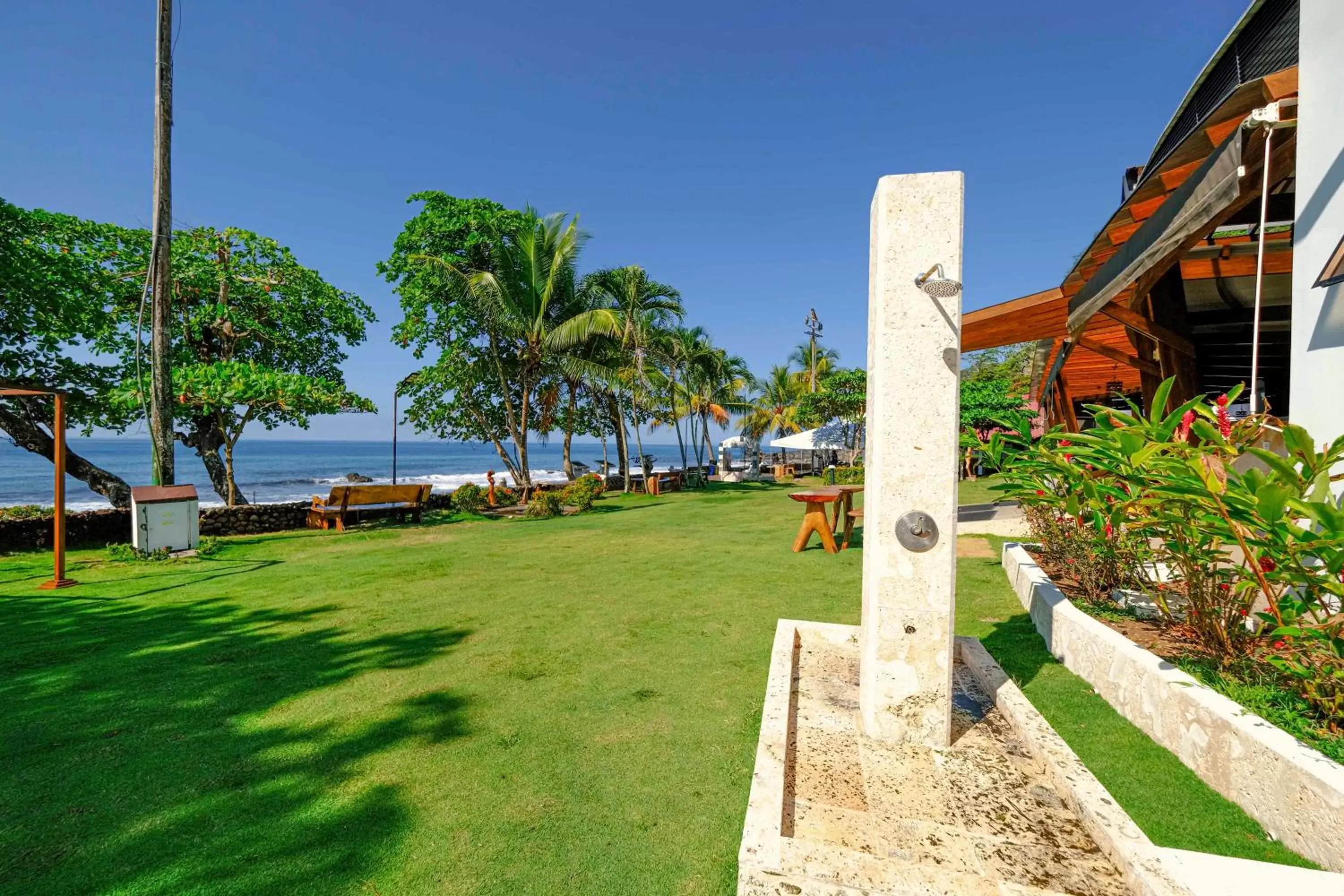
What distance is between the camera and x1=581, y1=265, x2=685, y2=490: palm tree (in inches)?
762

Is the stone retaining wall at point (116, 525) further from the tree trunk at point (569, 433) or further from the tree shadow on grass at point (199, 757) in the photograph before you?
the tree trunk at point (569, 433)

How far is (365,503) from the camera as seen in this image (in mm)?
12227

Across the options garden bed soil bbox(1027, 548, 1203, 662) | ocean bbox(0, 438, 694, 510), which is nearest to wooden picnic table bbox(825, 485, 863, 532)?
garden bed soil bbox(1027, 548, 1203, 662)

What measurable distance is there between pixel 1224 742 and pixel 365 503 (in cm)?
1374

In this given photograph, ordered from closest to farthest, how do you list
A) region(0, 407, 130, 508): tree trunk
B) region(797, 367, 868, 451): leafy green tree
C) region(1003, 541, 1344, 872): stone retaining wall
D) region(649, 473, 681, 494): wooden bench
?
region(1003, 541, 1344, 872): stone retaining wall
region(0, 407, 130, 508): tree trunk
region(649, 473, 681, 494): wooden bench
region(797, 367, 868, 451): leafy green tree

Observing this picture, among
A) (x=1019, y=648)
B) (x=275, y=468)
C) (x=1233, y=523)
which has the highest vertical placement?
(x=1233, y=523)

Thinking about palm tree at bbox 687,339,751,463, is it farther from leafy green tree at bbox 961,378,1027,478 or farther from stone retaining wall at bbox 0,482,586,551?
stone retaining wall at bbox 0,482,586,551

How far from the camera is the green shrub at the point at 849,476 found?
19.8 metres

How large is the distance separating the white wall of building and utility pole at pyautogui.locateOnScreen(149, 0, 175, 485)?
14.2m

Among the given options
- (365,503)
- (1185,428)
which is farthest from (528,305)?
(1185,428)

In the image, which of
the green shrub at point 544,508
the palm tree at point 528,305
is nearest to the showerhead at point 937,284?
the green shrub at point 544,508

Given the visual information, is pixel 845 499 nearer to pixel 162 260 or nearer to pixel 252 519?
pixel 252 519

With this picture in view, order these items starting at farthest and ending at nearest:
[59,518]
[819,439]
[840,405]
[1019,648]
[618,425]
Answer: [840,405]
[618,425]
[819,439]
[59,518]
[1019,648]

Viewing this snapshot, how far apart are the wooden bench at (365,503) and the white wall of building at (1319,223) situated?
13.5m
